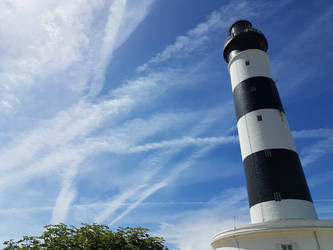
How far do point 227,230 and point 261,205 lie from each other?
2961 mm

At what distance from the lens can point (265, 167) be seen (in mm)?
17000

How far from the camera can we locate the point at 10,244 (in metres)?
13.6

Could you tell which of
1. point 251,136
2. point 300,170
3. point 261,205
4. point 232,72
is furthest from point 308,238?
point 232,72

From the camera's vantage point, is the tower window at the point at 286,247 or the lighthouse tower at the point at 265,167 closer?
the tower window at the point at 286,247

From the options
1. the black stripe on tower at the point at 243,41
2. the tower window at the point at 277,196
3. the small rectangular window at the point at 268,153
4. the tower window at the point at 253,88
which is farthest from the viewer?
the black stripe on tower at the point at 243,41

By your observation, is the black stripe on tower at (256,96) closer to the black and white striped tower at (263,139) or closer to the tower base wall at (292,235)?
the black and white striped tower at (263,139)

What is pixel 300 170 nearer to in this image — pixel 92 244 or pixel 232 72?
pixel 232 72

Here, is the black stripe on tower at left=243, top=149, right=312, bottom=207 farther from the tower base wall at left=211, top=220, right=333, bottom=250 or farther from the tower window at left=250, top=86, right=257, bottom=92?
the tower window at left=250, top=86, right=257, bottom=92

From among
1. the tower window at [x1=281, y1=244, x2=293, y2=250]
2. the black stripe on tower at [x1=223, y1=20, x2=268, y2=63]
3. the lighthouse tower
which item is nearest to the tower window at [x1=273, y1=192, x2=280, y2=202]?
the lighthouse tower

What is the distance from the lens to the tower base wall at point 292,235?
13189 mm

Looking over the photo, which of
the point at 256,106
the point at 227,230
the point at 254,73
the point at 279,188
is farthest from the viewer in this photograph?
the point at 254,73

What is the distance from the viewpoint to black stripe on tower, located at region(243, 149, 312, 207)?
16156 mm

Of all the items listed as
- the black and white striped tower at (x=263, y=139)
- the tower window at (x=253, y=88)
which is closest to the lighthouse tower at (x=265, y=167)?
the black and white striped tower at (x=263, y=139)

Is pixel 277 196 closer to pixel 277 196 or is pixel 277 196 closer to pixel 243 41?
pixel 277 196
